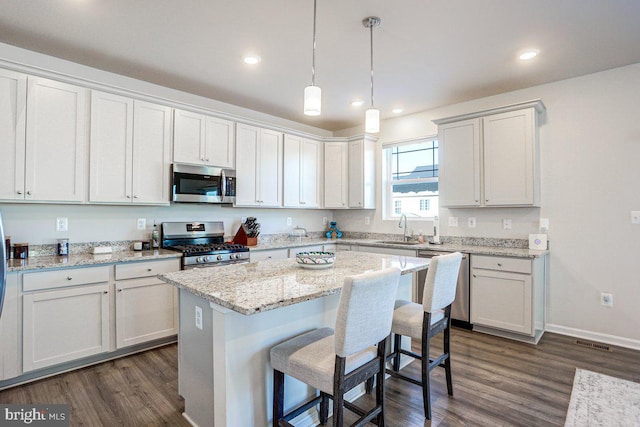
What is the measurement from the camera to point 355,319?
1518mm

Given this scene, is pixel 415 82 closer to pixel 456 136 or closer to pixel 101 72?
pixel 456 136

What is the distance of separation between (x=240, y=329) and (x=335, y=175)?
12.1ft

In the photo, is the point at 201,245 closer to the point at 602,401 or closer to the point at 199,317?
the point at 199,317

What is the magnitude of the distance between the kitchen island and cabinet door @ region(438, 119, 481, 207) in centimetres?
214

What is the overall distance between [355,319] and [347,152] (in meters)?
3.88

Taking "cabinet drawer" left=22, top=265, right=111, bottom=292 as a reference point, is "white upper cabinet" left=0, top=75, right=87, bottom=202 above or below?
above

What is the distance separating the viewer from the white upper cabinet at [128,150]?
3.06 metres

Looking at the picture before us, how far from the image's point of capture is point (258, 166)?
430cm

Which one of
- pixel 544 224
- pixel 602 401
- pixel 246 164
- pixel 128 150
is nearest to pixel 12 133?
pixel 128 150

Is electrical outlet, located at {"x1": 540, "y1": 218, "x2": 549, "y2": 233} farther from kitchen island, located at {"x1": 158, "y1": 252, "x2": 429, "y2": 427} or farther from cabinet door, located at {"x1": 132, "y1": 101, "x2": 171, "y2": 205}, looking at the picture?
cabinet door, located at {"x1": 132, "y1": 101, "x2": 171, "y2": 205}

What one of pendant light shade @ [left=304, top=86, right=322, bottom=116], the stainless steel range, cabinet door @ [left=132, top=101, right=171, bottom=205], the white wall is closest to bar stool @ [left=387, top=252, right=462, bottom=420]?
pendant light shade @ [left=304, top=86, right=322, bottom=116]

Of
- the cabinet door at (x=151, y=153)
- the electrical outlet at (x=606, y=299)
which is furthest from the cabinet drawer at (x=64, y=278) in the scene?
the electrical outlet at (x=606, y=299)

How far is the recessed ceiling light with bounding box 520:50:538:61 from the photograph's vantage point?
3008 millimetres

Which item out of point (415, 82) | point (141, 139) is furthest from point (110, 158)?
point (415, 82)
